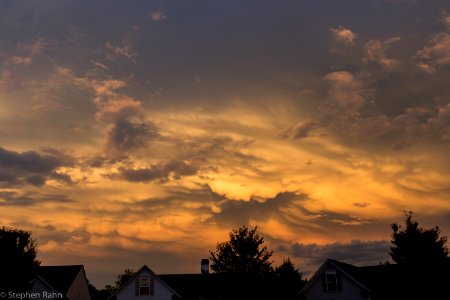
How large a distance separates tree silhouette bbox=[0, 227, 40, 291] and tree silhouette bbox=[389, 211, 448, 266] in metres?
29.4

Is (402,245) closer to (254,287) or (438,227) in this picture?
(438,227)

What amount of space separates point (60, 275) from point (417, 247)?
136ft

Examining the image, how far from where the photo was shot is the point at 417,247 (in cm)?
3272

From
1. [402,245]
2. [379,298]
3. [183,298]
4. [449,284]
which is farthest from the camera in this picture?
[183,298]

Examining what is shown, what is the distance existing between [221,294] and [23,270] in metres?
17.0

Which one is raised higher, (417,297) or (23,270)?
(23,270)

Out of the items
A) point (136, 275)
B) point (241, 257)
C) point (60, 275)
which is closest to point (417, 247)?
point (241, 257)

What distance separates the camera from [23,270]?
3775cm

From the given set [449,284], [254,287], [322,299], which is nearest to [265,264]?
[254,287]

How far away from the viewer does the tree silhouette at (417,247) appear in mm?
32219

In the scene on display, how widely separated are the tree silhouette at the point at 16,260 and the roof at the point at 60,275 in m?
14.6

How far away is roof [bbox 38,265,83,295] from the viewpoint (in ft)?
171

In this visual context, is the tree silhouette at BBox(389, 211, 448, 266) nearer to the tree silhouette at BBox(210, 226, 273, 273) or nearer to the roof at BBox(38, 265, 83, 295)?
the tree silhouette at BBox(210, 226, 273, 273)

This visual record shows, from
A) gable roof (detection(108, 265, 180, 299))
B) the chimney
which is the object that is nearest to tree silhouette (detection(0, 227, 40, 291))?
gable roof (detection(108, 265, 180, 299))
